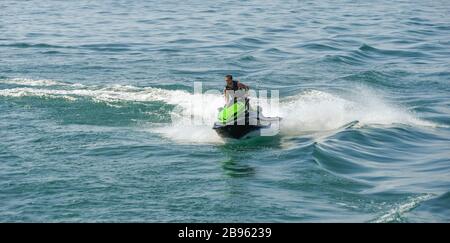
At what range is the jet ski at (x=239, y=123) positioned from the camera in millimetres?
19453

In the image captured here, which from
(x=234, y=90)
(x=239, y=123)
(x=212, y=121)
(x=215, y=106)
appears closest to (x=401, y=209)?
(x=239, y=123)

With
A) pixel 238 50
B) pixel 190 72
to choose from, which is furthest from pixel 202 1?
pixel 190 72

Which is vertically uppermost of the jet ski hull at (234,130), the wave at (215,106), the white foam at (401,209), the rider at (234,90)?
the rider at (234,90)

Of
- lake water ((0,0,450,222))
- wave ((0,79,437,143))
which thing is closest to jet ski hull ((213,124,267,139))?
lake water ((0,0,450,222))

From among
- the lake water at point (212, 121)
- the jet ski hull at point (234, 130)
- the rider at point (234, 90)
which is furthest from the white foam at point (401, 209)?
the rider at point (234, 90)

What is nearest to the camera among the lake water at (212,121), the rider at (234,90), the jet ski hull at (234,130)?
the lake water at (212,121)

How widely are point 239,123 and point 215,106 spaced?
4.78 meters

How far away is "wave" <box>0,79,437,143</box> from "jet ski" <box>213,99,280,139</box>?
0.75 m

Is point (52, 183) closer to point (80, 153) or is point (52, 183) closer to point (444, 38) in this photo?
point (80, 153)

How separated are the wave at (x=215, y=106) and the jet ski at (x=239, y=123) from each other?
0.75m

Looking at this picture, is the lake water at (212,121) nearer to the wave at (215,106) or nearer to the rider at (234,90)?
the wave at (215,106)

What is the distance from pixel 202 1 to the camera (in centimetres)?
5175

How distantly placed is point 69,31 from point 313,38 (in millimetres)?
12722

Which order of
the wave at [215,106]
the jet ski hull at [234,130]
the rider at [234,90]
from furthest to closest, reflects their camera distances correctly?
the wave at [215,106] < the rider at [234,90] < the jet ski hull at [234,130]
